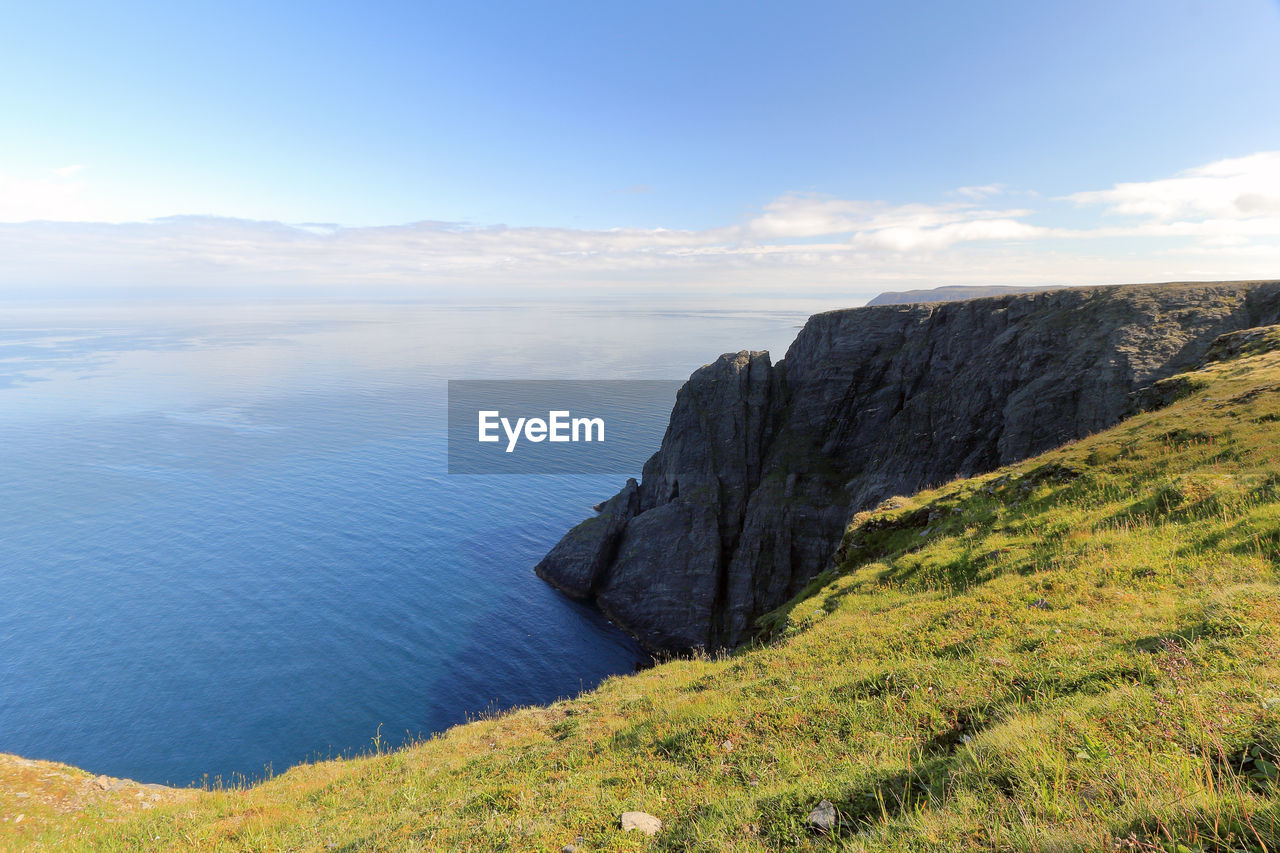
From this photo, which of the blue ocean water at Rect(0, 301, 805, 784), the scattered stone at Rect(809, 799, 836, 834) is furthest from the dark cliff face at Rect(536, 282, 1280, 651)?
the scattered stone at Rect(809, 799, 836, 834)

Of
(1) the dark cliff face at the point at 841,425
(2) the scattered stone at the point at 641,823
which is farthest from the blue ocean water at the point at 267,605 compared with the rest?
(2) the scattered stone at the point at 641,823

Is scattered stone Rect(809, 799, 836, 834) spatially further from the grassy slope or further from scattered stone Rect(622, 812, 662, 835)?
scattered stone Rect(622, 812, 662, 835)

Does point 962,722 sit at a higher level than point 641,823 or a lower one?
higher

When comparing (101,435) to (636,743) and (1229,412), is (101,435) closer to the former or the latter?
(636,743)

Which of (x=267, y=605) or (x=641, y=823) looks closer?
(x=641, y=823)

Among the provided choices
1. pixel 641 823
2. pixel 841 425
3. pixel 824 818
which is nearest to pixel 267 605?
pixel 641 823

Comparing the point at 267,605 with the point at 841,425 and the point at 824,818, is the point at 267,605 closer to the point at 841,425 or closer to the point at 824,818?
the point at 841,425

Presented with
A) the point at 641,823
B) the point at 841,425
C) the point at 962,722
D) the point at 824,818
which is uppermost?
the point at 824,818

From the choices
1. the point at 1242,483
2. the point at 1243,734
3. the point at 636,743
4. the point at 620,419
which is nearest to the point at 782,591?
the point at 1242,483
